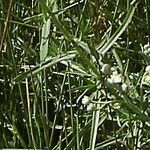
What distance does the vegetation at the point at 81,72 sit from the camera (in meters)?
0.72

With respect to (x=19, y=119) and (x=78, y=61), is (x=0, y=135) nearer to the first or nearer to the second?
(x=19, y=119)

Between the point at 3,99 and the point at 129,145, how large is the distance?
0.37 m

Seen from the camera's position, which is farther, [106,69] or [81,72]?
[81,72]

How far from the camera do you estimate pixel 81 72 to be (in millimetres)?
765

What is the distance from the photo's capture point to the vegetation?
716mm

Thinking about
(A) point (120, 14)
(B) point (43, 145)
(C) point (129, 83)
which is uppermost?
(A) point (120, 14)

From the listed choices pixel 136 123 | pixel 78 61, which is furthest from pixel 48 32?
pixel 136 123

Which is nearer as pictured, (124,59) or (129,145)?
(129,145)

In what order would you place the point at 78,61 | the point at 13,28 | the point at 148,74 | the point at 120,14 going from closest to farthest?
1. the point at 148,74
2. the point at 78,61
3. the point at 120,14
4. the point at 13,28

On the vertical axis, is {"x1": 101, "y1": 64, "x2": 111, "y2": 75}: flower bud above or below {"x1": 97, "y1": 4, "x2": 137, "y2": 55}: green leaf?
below

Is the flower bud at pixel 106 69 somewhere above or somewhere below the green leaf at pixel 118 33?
below

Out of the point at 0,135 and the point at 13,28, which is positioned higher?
the point at 13,28

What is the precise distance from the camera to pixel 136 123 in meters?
0.82

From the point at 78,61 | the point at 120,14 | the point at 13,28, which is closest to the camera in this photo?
the point at 78,61
